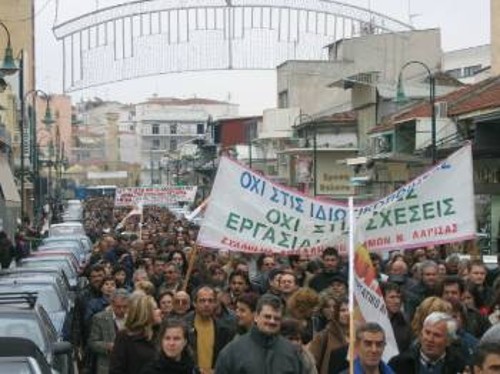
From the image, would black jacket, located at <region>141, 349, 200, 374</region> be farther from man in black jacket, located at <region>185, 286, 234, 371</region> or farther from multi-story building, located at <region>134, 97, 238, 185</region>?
multi-story building, located at <region>134, 97, 238, 185</region>

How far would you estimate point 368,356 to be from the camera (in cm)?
757

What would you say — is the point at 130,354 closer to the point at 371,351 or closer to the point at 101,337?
the point at 101,337

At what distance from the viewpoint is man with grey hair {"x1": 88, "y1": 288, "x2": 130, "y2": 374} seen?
11.6 metres

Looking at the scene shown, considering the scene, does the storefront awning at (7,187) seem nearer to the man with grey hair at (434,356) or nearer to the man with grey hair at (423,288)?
the man with grey hair at (423,288)

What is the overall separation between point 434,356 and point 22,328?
12.5 ft

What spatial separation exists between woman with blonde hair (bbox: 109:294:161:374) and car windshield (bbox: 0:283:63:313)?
17.9 ft

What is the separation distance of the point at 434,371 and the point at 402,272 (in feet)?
23.8

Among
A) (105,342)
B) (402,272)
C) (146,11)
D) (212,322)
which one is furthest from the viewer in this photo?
(146,11)

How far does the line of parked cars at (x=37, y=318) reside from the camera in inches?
337

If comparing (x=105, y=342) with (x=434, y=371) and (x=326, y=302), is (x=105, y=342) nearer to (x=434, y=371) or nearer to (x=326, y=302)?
(x=326, y=302)

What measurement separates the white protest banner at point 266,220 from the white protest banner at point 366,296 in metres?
3.05

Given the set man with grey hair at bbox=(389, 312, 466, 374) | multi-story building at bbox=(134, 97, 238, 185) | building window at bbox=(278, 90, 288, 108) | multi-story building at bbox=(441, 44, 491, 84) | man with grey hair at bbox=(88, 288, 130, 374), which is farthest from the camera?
multi-story building at bbox=(134, 97, 238, 185)

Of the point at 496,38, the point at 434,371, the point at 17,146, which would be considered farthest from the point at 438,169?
the point at 17,146

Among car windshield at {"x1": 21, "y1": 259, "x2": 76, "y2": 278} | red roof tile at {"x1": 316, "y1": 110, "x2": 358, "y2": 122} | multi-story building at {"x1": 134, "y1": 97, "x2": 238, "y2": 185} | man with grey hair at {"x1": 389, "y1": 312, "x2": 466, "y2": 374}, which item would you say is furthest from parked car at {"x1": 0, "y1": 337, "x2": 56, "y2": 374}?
multi-story building at {"x1": 134, "y1": 97, "x2": 238, "y2": 185}
